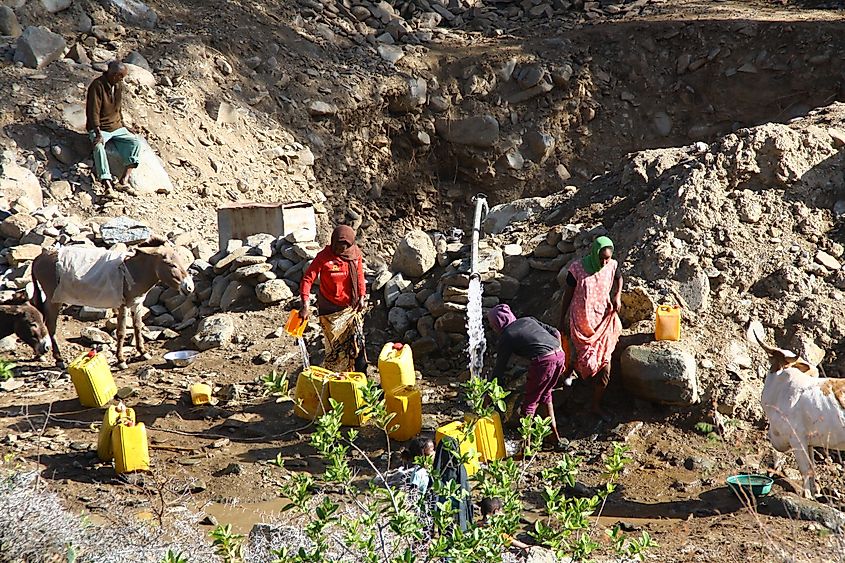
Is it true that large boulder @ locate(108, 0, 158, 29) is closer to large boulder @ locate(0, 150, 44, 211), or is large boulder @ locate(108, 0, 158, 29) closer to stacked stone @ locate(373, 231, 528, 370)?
large boulder @ locate(0, 150, 44, 211)

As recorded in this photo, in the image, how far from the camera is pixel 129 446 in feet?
20.1

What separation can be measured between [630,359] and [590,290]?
643mm

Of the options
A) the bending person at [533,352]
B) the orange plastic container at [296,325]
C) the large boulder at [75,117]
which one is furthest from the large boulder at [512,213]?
the large boulder at [75,117]

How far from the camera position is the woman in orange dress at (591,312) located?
663 cm

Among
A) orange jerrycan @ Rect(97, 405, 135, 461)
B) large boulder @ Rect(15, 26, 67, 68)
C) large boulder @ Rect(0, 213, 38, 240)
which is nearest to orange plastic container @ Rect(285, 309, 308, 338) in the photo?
orange jerrycan @ Rect(97, 405, 135, 461)

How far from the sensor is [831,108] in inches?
348

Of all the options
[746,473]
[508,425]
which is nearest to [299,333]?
[508,425]

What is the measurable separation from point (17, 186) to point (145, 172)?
5.15 feet

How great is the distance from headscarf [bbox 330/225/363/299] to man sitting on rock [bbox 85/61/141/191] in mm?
5629

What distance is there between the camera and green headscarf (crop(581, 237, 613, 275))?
6.50 m

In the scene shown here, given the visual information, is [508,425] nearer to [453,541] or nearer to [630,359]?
[630,359]

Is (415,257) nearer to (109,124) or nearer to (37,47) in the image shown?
(109,124)

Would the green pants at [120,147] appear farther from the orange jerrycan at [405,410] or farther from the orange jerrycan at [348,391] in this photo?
the orange jerrycan at [405,410]

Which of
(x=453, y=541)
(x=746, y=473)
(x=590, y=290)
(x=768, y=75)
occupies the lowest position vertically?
(x=746, y=473)
